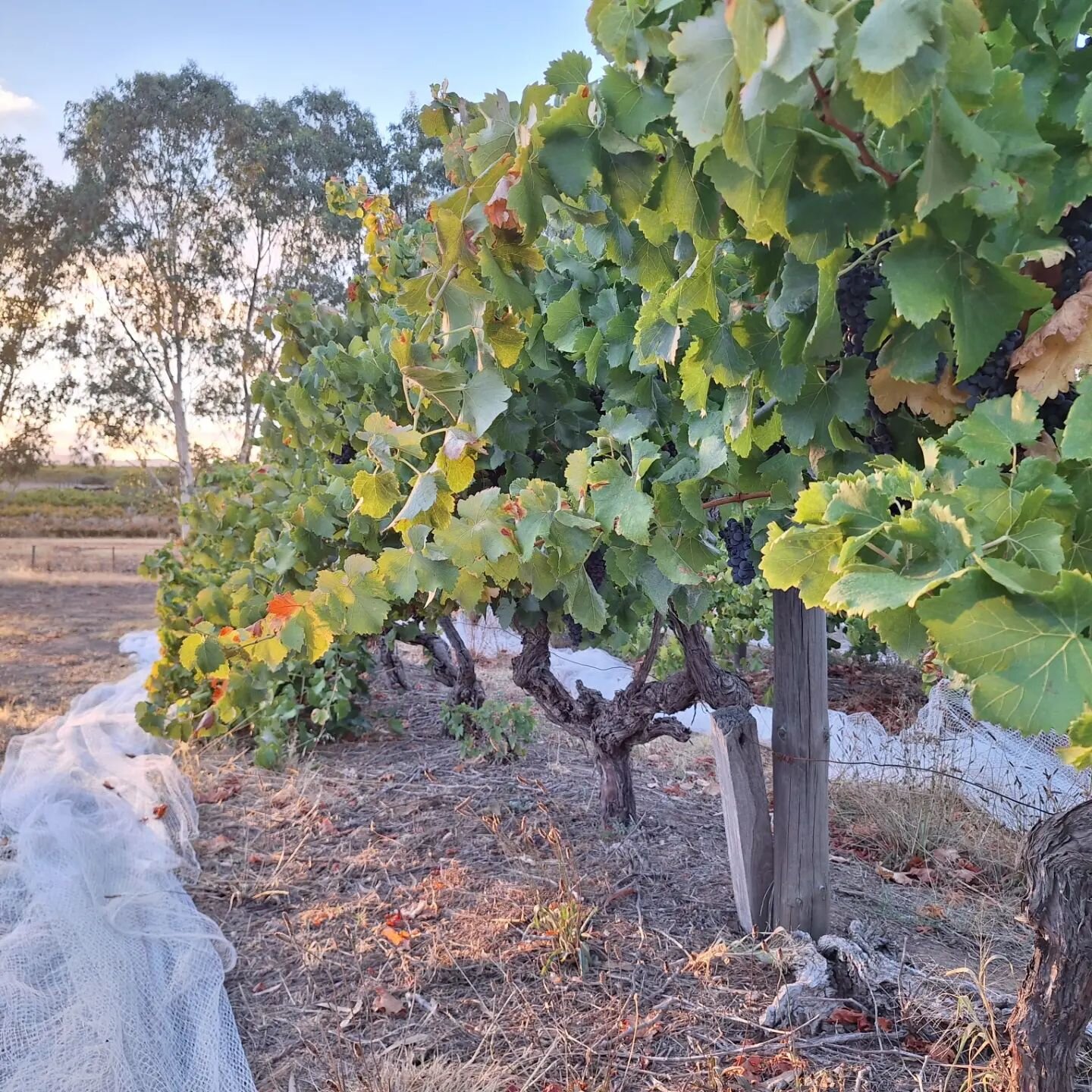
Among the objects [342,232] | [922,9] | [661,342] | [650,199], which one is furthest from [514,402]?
[342,232]

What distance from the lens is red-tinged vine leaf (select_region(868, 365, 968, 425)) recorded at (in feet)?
3.61

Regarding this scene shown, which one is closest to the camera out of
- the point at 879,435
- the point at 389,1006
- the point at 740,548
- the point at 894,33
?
the point at 894,33

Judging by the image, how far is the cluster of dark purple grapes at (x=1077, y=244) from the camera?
1060 millimetres

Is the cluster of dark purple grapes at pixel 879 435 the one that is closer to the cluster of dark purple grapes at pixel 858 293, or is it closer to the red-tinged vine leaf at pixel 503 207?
the cluster of dark purple grapes at pixel 858 293

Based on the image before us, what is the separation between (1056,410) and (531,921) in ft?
7.00

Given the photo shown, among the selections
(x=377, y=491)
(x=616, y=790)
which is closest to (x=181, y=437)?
(x=616, y=790)

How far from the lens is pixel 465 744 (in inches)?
161

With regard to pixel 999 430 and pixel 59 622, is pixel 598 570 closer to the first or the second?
pixel 999 430

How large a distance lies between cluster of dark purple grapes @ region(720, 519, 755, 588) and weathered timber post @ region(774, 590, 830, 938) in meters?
0.23

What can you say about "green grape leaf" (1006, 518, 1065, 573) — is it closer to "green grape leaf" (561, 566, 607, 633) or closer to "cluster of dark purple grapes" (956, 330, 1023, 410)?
"cluster of dark purple grapes" (956, 330, 1023, 410)

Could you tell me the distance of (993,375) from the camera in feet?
3.59

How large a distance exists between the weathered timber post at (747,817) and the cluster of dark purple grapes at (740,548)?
593 mm

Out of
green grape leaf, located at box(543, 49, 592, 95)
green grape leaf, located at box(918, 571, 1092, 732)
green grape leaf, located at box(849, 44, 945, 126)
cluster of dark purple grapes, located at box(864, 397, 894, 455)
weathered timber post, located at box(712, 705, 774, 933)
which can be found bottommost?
weathered timber post, located at box(712, 705, 774, 933)

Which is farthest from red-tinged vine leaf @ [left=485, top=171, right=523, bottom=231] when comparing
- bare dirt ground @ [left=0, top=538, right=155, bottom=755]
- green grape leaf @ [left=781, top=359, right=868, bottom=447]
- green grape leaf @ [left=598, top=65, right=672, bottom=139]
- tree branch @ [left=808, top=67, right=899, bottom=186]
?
bare dirt ground @ [left=0, top=538, right=155, bottom=755]
